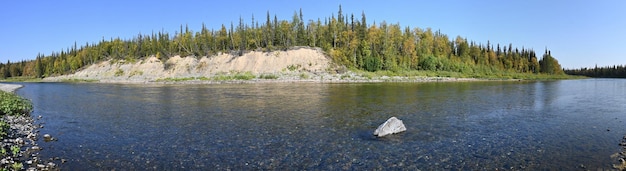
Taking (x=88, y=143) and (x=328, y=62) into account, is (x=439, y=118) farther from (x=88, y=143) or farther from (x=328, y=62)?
(x=328, y=62)

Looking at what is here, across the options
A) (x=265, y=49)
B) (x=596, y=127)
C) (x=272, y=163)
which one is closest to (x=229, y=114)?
(x=272, y=163)

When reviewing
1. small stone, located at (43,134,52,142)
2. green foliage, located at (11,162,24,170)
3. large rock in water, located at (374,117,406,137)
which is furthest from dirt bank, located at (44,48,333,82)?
green foliage, located at (11,162,24,170)

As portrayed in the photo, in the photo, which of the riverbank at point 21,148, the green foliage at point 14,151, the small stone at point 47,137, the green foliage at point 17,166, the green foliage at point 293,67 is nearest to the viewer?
the green foliage at point 17,166

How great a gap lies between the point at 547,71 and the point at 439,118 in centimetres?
19126

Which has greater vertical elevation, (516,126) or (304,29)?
(304,29)

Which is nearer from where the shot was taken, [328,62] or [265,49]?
[328,62]

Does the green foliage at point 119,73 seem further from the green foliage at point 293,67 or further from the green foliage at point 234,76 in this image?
the green foliage at point 293,67

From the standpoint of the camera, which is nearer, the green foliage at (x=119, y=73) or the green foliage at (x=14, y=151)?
the green foliage at (x=14, y=151)

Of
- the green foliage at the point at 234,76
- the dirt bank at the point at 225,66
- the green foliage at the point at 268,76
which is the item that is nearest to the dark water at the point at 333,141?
the green foliage at the point at 268,76

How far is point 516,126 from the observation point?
19078mm

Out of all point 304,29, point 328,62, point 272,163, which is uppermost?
point 304,29

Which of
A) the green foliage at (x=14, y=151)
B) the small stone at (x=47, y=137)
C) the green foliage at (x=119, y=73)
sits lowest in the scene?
the small stone at (x=47, y=137)

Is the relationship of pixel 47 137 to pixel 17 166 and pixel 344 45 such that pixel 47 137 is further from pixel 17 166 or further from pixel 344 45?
pixel 344 45

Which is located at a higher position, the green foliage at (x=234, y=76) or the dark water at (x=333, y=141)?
the green foliage at (x=234, y=76)
